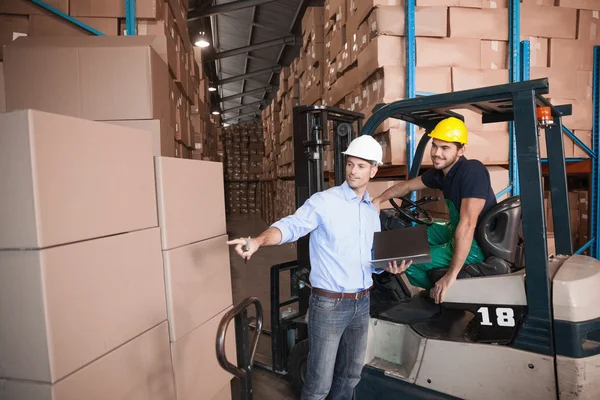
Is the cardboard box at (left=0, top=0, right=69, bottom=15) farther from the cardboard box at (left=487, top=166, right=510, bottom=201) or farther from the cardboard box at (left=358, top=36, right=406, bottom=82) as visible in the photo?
the cardboard box at (left=487, top=166, right=510, bottom=201)

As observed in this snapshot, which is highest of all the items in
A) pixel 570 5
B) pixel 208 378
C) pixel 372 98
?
pixel 570 5

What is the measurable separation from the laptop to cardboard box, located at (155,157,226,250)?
936 mm

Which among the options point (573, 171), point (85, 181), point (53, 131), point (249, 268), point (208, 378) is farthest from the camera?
point (249, 268)

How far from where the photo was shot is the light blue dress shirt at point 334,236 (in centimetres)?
193

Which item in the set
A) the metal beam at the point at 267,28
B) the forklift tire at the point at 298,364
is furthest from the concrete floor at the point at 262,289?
the metal beam at the point at 267,28

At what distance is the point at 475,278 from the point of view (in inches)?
80.5

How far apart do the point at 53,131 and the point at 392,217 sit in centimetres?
202

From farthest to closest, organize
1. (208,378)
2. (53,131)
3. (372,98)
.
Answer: (372,98) → (208,378) → (53,131)

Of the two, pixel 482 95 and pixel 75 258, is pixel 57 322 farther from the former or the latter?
pixel 482 95

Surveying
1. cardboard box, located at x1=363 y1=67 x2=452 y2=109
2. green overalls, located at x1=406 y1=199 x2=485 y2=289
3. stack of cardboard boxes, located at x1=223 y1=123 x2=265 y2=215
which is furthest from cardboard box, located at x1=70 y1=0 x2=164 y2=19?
stack of cardboard boxes, located at x1=223 y1=123 x2=265 y2=215

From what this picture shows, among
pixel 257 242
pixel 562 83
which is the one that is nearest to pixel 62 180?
pixel 257 242

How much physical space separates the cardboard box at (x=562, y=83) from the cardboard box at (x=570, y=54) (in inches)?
2.3

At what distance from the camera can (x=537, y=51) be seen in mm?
3965

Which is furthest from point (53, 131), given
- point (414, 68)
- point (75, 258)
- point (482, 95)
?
point (414, 68)
